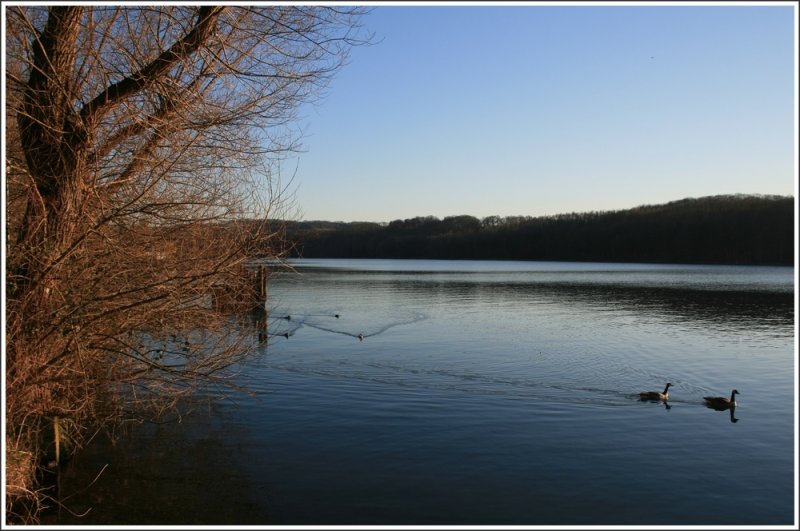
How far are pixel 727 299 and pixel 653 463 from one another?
1546 inches

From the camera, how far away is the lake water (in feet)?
32.7

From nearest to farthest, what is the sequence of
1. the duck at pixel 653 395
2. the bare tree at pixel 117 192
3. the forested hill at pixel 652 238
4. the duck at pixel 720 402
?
1. the bare tree at pixel 117 192
2. the duck at pixel 720 402
3. the duck at pixel 653 395
4. the forested hill at pixel 652 238

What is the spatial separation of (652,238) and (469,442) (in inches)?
5797

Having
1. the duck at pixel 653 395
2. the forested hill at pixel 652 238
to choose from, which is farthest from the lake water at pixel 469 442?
the forested hill at pixel 652 238

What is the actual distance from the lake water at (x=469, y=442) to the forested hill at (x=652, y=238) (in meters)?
95.6

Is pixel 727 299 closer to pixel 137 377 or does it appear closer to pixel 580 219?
pixel 137 377

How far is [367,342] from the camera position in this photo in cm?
2581

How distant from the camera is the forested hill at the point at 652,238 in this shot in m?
130

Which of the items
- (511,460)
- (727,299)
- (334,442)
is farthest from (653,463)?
(727,299)

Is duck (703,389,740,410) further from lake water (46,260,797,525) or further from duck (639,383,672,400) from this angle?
duck (639,383,672,400)

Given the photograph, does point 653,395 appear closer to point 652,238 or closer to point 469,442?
point 469,442

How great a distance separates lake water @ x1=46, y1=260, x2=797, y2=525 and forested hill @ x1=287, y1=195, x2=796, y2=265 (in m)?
95.6

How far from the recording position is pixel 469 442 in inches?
518

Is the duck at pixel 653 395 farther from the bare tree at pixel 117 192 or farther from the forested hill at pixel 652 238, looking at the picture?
the forested hill at pixel 652 238
